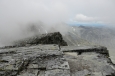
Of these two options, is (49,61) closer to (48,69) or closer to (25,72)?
(48,69)

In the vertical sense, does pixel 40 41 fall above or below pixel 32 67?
above

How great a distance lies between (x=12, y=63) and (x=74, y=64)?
405 centimetres

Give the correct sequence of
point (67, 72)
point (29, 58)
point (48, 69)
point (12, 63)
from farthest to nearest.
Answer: point (29, 58), point (12, 63), point (48, 69), point (67, 72)

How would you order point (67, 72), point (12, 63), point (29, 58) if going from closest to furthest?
1. point (67, 72)
2. point (12, 63)
3. point (29, 58)

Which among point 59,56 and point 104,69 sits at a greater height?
point 59,56

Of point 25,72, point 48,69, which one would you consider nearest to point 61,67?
point 48,69

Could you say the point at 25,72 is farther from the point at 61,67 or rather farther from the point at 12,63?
the point at 61,67

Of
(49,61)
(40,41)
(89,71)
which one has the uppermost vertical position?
(40,41)

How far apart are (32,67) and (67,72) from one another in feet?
7.23

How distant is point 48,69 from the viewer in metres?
8.61

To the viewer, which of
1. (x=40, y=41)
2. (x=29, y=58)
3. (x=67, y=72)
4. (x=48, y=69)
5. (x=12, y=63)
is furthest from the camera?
(x=40, y=41)

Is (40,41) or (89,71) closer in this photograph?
(89,71)

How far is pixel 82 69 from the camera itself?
368 inches

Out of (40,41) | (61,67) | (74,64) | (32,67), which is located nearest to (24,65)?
(32,67)
